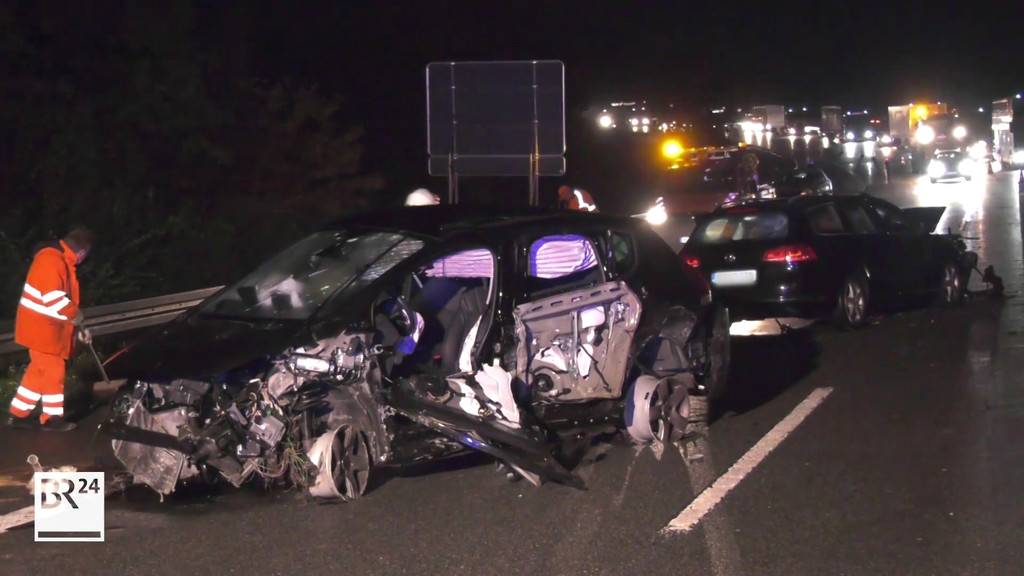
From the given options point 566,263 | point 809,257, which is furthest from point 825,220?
point 566,263

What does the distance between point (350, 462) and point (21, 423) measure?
146 inches

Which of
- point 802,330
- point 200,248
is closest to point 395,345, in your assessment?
point 802,330

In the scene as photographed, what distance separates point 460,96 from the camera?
51.9ft

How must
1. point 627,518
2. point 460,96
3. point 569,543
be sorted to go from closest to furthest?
1. point 569,543
2. point 627,518
3. point 460,96

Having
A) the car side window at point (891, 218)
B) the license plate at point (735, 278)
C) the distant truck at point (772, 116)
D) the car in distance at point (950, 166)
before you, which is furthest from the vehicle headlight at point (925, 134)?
the license plate at point (735, 278)

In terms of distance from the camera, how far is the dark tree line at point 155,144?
1753 cm

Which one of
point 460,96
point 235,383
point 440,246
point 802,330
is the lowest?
point 802,330

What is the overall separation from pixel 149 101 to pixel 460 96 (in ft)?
21.7

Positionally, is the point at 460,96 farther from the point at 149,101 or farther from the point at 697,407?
the point at 697,407

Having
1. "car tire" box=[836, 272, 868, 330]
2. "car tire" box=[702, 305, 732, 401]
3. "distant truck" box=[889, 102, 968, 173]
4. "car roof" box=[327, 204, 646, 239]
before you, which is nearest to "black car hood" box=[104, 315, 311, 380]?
"car roof" box=[327, 204, 646, 239]

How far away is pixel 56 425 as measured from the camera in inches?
357

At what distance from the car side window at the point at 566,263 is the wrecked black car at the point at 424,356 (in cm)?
1

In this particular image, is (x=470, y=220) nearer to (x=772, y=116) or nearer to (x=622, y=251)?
(x=622, y=251)

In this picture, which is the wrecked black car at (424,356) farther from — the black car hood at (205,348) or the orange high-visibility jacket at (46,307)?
the orange high-visibility jacket at (46,307)
